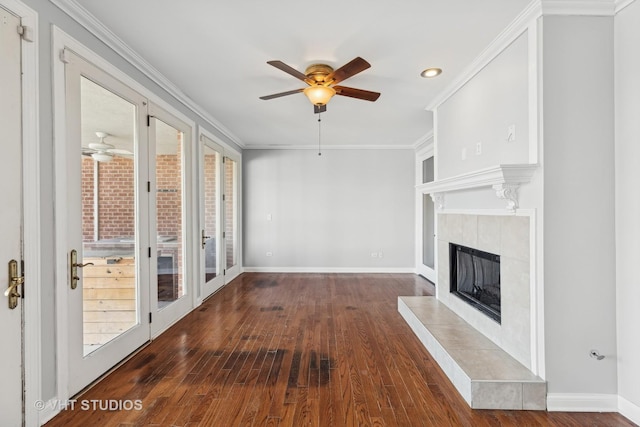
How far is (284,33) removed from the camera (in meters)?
2.22

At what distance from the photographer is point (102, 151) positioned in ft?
7.70

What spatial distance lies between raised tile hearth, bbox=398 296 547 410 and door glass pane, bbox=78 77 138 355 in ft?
8.58

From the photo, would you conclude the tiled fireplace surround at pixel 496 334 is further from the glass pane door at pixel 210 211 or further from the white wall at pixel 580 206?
the glass pane door at pixel 210 211

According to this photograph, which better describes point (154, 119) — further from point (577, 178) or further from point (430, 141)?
point (430, 141)

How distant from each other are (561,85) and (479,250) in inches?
Result: 55.4

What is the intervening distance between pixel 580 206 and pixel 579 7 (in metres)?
1.24

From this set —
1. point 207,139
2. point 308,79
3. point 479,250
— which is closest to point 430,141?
point 479,250

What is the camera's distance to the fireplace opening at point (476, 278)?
8.43ft

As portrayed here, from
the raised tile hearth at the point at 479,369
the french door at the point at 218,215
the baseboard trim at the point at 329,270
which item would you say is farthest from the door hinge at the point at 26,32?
the baseboard trim at the point at 329,270

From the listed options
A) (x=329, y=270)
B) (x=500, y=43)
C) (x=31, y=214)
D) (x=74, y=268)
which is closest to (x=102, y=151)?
(x=31, y=214)

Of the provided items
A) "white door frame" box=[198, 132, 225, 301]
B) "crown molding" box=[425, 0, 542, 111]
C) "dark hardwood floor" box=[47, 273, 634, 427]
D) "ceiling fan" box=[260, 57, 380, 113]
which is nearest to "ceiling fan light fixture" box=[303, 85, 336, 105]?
"ceiling fan" box=[260, 57, 380, 113]

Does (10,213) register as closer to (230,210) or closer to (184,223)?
(184,223)

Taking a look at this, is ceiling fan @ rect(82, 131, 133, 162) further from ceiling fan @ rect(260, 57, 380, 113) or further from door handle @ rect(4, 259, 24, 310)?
ceiling fan @ rect(260, 57, 380, 113)

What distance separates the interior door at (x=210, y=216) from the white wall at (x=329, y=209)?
1274mm
